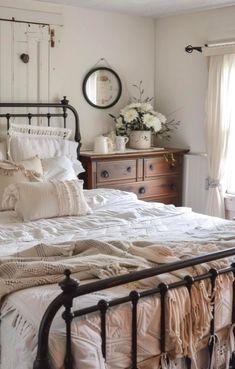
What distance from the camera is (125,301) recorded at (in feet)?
5.54

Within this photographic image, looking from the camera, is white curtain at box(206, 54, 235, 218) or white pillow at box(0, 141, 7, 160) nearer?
white pillow at box(0, 141, 7, 160)

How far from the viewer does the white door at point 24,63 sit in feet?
13.2

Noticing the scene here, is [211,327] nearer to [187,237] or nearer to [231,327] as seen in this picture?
[231,327]

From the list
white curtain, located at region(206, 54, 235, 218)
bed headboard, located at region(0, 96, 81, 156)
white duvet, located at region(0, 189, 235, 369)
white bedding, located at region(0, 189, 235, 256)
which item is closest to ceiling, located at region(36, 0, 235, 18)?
white curtain, located at region(206, 54, 235, 218)

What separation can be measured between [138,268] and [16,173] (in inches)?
64.4

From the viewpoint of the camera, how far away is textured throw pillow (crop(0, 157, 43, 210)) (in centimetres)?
326

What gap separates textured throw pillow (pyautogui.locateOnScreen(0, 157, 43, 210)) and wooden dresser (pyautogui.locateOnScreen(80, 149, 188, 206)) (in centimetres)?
76

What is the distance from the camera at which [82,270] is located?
6.18 feet

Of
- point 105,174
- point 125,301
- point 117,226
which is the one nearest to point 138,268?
point 125,301

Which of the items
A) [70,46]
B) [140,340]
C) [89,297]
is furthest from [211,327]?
[70,46]

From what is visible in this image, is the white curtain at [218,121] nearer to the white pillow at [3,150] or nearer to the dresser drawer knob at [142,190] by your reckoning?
the dresser drawer knob at [142,190]

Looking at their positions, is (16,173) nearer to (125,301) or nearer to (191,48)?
(125,301)

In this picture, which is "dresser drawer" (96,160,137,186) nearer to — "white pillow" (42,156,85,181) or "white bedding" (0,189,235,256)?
"white pillow" (42,156,85,181)

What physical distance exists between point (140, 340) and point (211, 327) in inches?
13.0
